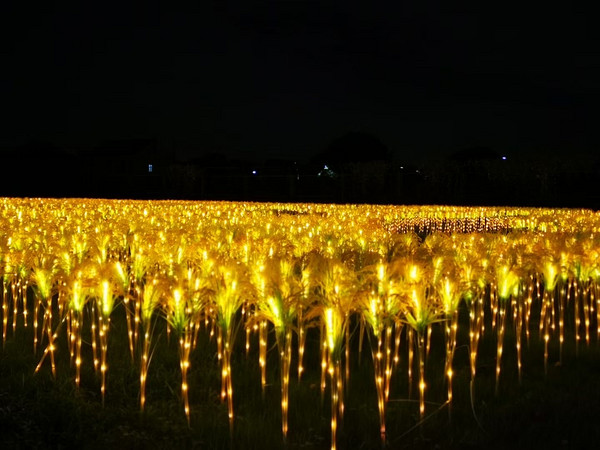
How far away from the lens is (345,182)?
52156 millimetres

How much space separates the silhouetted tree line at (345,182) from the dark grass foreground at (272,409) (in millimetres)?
37848

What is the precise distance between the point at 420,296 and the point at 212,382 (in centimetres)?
222

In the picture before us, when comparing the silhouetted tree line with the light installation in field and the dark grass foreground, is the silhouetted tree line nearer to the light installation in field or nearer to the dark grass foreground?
the light installation in field

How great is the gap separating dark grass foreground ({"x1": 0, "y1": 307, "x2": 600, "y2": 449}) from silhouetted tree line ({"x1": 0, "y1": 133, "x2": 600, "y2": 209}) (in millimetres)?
37848

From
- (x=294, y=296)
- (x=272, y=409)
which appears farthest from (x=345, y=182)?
(x=294, y=296)

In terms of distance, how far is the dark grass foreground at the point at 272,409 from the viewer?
5.31 m

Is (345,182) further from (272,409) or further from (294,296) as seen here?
(294,296)

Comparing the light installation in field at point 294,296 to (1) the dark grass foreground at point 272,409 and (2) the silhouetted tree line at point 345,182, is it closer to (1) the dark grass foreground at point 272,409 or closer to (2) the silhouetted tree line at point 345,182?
(1) the dark grass foreground at point 272,409

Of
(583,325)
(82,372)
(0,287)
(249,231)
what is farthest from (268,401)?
(249,231)

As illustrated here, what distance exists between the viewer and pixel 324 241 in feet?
37.6

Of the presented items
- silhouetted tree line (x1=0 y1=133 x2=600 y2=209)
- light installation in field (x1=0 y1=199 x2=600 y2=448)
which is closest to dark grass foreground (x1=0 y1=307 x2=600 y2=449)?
light installation in field (x1=0 y1=199 x2=600 y2=448)

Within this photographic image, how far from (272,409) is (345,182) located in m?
46.7

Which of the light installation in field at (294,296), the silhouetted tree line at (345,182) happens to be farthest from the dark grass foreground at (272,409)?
the silhouetted tree line at (345,182)

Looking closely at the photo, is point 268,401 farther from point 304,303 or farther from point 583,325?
point 583,325
